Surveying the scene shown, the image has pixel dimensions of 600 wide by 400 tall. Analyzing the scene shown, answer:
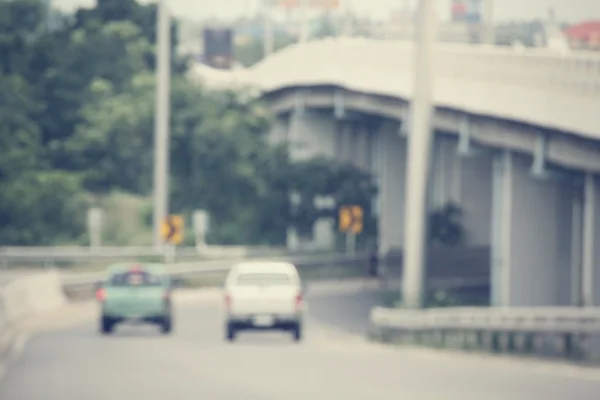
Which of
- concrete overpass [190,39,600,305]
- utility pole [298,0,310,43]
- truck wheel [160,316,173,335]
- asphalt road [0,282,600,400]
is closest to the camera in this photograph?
asphalt road [0,282,600,400]

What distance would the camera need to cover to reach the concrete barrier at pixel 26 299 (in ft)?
131

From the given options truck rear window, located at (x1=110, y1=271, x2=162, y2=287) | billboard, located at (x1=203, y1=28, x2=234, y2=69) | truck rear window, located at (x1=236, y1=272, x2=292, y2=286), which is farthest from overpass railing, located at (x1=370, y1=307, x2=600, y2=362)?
billboard, located at (x1=203, y1=28, x2=234, y2=69)

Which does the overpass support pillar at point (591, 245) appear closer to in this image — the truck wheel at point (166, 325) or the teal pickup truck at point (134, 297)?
the truck wheel at point (166, 325)

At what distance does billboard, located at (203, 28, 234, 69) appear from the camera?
74.6 meters

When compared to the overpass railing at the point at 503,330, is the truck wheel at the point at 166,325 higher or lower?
lower

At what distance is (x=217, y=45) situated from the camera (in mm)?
75812

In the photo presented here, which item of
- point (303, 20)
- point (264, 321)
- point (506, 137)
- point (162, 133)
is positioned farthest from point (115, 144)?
point (264, 321)

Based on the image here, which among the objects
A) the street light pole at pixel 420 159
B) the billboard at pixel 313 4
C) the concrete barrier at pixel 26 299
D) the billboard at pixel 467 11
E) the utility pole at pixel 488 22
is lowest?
the concrete barrier at pixel 26 299

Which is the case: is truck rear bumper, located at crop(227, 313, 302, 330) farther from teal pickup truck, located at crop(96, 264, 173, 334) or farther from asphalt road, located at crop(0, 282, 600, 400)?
teal pickup truck, located at crop(96, 264, 173, 334)

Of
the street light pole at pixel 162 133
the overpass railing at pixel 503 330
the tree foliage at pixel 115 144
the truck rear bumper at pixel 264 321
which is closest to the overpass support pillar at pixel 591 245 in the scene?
the overpass railing at pixel 503 330

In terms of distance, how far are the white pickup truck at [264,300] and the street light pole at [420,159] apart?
2.46 metres

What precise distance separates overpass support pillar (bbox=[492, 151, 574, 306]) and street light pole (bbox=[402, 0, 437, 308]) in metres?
13.8

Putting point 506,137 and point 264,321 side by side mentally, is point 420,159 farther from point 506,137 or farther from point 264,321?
point 506,137

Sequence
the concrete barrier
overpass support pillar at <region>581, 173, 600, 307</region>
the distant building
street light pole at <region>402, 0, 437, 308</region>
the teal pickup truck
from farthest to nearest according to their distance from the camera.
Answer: the distant building < overpass support pillar at <region>581, 173, 600, 307</region> < the concrete barrier < the teal pickup truck < street light pole at <region>402, 0, 437, 308</region>
